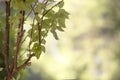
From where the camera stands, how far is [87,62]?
16484 millimetres

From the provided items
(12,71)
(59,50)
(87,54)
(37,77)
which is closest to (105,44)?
(87,54)

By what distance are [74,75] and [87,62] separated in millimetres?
1235

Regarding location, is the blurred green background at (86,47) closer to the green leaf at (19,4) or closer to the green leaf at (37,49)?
the green leaf at (37,49)

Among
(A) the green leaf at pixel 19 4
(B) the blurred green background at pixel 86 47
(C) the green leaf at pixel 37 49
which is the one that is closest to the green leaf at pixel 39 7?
(A) the green leaf at pixel 19 4

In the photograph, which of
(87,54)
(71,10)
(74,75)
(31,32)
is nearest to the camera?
(31,32)

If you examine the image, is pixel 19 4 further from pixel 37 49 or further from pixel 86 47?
pixel 86 47

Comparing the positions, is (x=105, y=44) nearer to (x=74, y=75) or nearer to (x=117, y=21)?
(x=117, y=21)

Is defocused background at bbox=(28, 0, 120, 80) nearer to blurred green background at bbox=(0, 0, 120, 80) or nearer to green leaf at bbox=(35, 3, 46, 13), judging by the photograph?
blurred green background at bbox=(0, 0, 120, 80)

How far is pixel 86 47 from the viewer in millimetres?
17547

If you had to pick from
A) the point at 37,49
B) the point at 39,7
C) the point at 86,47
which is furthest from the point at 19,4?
the point at 86,47

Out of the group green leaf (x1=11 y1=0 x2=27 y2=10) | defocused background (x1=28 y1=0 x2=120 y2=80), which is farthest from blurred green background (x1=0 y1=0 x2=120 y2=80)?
green leaf (x1=11 y1=0 x2=27 y2=10)

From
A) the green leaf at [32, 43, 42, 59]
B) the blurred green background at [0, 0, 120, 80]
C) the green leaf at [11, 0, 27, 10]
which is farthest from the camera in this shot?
the blurred green background at [0, 0, 120, 80]

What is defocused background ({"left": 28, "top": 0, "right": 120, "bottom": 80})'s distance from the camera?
1602cm

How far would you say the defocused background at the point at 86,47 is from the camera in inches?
631
